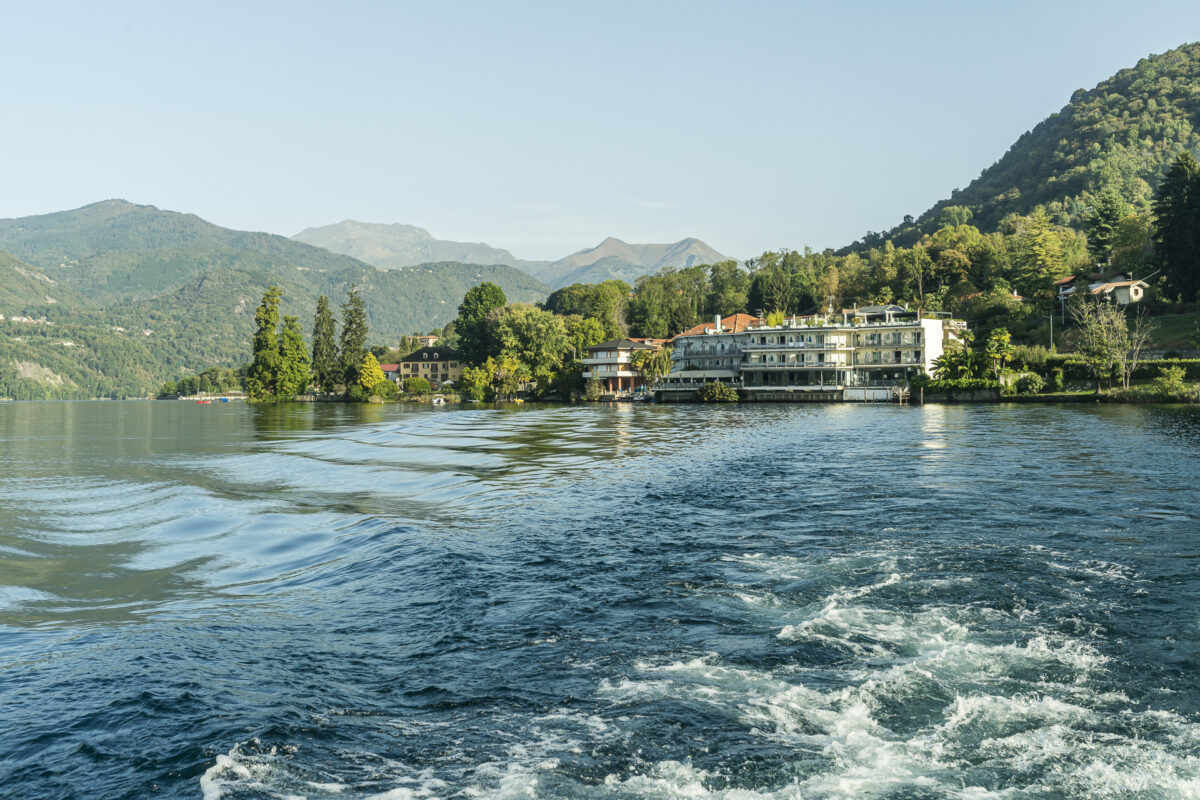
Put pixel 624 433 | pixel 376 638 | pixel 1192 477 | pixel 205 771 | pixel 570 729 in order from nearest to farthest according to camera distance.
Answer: pixel 205 771 → pixel 570 729 → pixel 376 638 → pixel 1192 477 → pixel 624 433

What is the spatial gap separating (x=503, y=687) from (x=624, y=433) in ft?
132

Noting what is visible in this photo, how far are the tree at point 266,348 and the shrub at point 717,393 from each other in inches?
2400

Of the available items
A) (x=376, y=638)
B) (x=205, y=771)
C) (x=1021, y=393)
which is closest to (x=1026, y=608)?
(x=376, y=638)

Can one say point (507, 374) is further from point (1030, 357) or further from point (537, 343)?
point (1030, 357)

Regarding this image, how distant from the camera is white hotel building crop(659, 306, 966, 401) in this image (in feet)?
303

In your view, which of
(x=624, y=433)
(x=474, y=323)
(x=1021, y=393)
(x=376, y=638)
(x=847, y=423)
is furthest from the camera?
(x=474, y=323)

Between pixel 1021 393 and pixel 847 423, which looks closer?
pixel 847 423

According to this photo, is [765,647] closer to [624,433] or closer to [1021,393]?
[624,433]

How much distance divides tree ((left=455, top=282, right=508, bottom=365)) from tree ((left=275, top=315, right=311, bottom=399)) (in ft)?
87.5

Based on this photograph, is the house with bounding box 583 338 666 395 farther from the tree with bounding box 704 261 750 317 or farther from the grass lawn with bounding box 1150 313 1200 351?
the grass lawn with bounding box 1150 313 1200 351

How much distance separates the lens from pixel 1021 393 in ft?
236

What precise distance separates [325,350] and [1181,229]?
115 m

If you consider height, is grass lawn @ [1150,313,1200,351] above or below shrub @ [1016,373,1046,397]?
above

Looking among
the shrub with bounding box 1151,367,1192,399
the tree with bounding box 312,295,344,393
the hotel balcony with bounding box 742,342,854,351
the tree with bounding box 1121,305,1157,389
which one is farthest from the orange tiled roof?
the tree with bounding box 312,295,344,393
